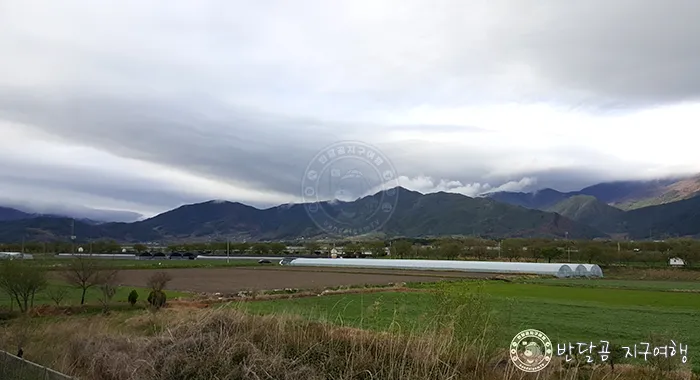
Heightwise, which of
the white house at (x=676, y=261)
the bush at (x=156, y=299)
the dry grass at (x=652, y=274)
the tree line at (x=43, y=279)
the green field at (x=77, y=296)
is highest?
the tree line at (x=43, y=279)

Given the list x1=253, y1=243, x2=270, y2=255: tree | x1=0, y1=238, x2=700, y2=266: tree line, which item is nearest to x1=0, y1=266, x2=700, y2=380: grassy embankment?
x1=0, y1=238, x2=700, y2=266: tree line

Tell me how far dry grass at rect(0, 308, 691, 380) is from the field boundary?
3.40ft

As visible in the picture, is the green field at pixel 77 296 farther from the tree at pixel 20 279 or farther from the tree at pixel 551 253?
the tree at pixel 551 253

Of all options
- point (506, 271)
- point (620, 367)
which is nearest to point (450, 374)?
point (620, 367)

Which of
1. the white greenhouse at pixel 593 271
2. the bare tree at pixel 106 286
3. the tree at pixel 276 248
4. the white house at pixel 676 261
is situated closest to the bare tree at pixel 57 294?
the bare tree at pixel 106 286

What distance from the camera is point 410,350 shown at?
8766mm

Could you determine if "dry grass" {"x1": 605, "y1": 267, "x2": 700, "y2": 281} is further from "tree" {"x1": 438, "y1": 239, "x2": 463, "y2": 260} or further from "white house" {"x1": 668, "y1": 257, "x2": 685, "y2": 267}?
"tree" {"x1": 438, "y1": 239, "x2": 463, "y2": 260}

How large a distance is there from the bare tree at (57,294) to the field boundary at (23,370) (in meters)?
27.9

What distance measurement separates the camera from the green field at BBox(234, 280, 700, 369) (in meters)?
12.9

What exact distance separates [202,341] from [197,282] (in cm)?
5445

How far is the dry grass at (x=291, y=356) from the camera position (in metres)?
8.27

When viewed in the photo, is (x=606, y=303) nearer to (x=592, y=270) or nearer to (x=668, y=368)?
(x=668, y=368)

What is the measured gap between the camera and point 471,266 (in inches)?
3644

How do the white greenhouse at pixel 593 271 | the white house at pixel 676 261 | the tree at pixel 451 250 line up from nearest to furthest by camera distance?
1. the white greenhouse at pixel 593 271
2. the white house at pixel 676 261
3. the tree at pixel 451 250
